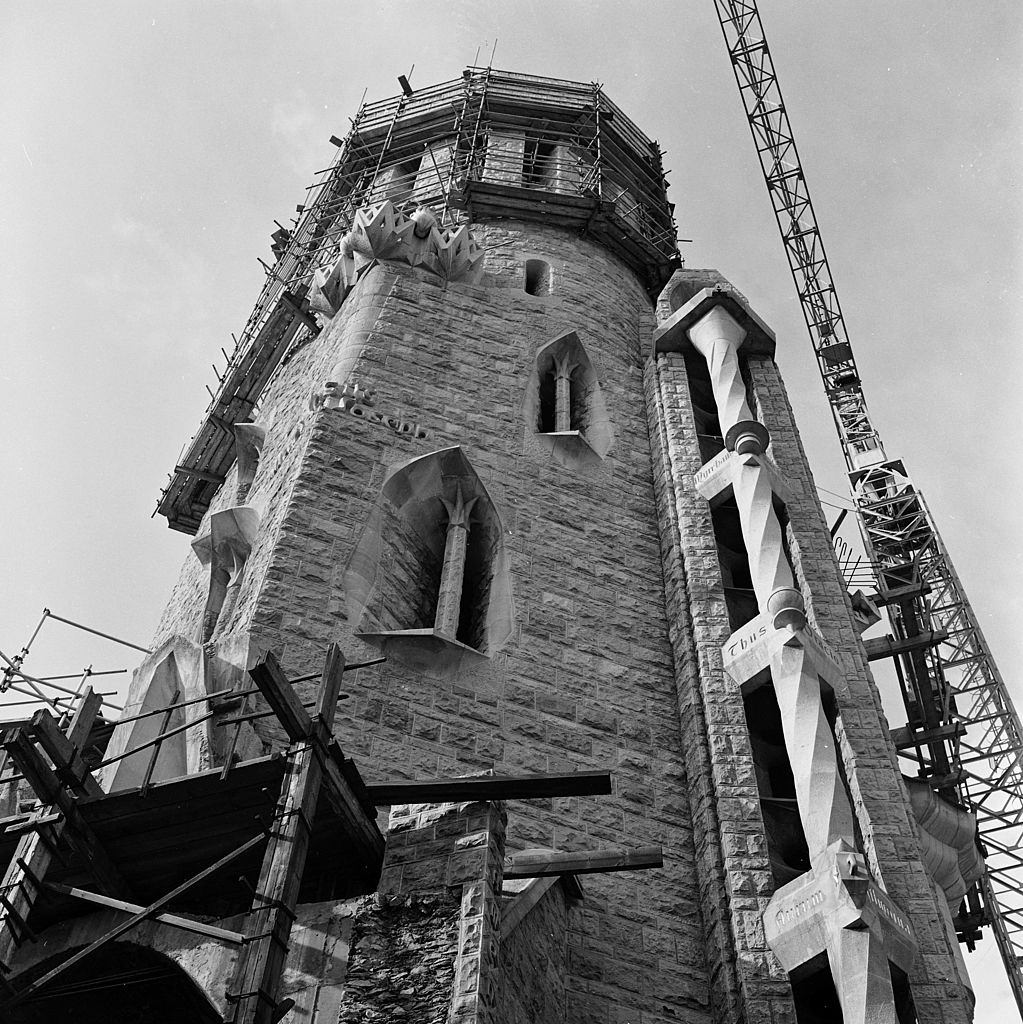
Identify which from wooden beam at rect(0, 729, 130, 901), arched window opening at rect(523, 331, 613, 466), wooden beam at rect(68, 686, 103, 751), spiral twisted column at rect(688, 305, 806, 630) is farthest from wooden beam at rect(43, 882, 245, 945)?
arched window opening at rect(523, 331, 613, 466)

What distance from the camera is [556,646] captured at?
12.3 m

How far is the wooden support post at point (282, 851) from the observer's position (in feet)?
21.1

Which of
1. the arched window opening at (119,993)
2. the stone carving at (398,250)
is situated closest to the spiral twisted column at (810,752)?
the arched window opening at (119,993)

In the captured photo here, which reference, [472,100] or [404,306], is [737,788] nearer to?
[404,306]

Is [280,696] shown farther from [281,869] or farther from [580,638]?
[580,638]

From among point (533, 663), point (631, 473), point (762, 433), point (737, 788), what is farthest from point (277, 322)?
point (737, 788)

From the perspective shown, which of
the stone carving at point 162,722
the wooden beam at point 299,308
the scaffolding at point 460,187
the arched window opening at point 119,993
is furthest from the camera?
the scaffolding at point 460,187

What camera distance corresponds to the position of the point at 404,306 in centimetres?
1633

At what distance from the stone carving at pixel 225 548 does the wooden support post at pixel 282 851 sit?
5590 mm

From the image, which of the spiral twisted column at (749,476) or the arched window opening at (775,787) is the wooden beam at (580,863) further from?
the spiral twisted column at (749,476)

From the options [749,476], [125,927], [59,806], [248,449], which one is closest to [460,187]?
[248,449]

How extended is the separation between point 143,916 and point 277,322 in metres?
14.9

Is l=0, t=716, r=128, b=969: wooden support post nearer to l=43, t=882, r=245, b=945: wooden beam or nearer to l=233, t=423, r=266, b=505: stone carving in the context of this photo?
l=43, t=882, r=245, b=945: wooden beam

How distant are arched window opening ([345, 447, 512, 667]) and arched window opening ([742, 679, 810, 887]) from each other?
234cm
